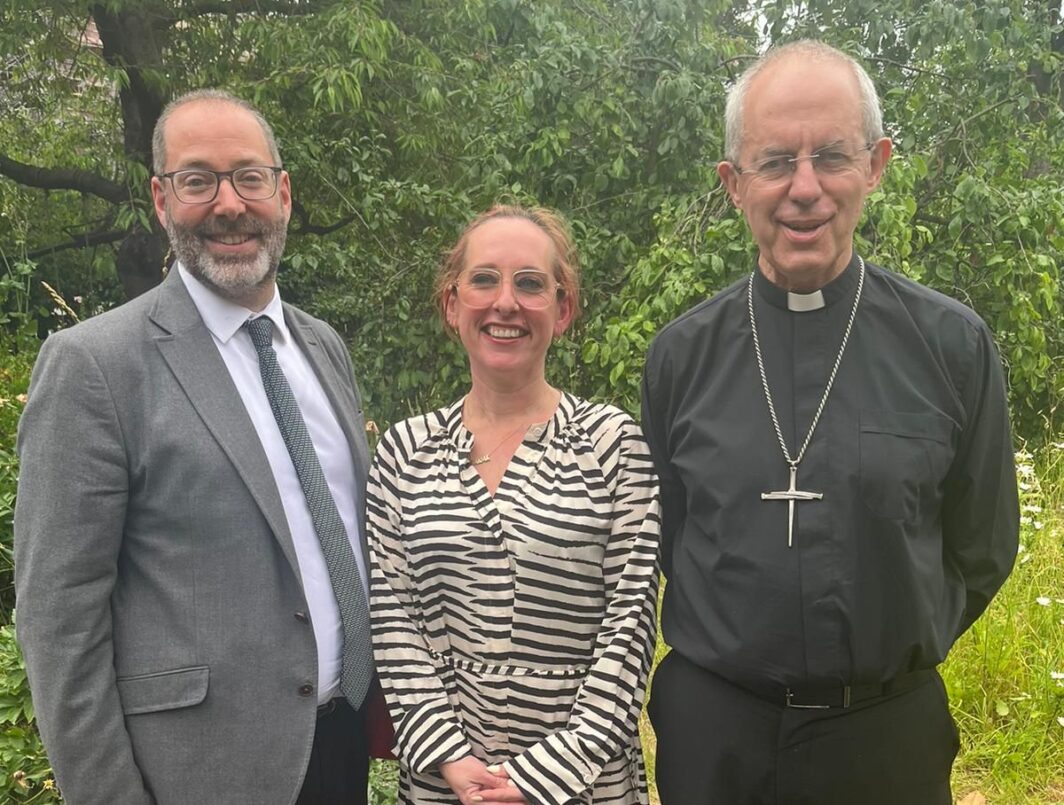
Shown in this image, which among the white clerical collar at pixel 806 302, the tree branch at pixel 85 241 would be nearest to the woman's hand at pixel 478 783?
the white clerical collar at pixel 806 302

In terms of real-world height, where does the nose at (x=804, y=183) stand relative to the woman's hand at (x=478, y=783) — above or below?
above

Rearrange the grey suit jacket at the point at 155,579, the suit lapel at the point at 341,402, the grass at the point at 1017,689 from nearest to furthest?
the grey suit jacket at the point at 155,579, the suit lapel at the point at 341,402, the grass at the point at 1017,689

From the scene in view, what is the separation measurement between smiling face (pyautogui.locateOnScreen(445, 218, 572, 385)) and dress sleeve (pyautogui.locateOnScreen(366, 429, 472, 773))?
1.09 feet

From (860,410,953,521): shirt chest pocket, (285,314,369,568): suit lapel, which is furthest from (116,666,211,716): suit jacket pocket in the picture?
(860,410,953,521): shirt chest pocket

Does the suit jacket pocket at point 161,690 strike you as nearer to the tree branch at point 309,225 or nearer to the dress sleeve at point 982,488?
the dress sleeve at point 982,488

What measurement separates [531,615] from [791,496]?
2.12 feet

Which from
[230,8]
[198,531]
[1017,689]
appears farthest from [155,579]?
[230,8]

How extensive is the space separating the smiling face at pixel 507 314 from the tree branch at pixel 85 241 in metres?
8.90

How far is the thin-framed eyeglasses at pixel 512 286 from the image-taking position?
228 cm

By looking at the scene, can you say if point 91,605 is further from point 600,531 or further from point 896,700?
point 896,700

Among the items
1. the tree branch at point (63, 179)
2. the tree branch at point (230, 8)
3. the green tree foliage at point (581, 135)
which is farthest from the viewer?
the tree branch at point (63, 179)

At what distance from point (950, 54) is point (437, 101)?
3506mm

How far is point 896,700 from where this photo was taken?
2.16m

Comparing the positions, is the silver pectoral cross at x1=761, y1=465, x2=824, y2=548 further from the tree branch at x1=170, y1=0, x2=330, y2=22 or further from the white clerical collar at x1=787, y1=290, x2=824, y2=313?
the tree branch at x1=170, y1=0, x2=330, y2=22
